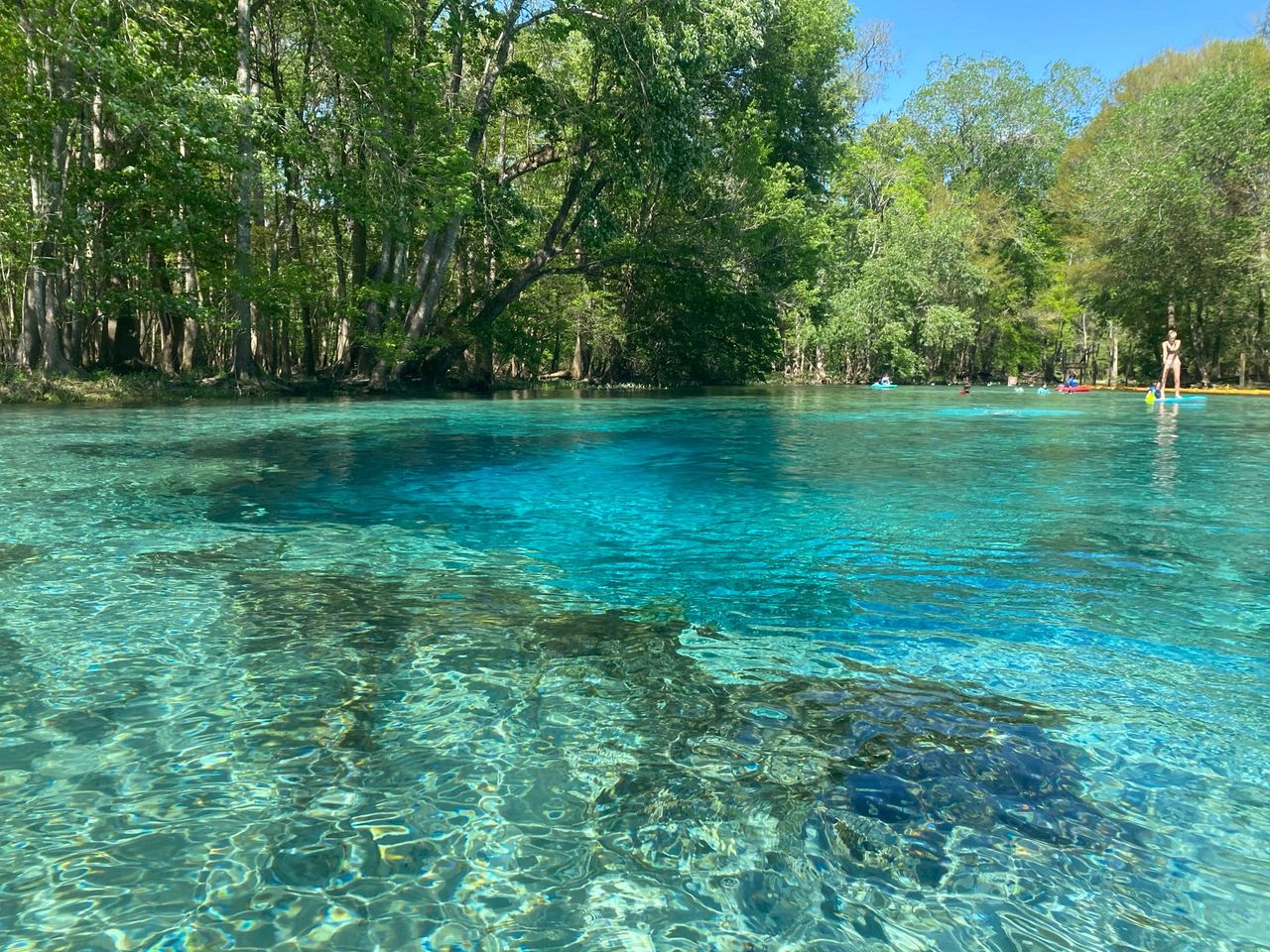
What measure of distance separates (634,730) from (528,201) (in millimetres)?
32941

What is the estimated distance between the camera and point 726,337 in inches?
1585

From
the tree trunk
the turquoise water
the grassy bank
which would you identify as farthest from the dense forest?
the turquoise water

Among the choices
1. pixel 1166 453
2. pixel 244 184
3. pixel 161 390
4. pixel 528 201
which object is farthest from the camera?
pixel 528 201

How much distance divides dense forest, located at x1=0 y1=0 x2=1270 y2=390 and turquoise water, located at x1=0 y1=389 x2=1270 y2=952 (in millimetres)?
16976

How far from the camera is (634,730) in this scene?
3.04 m

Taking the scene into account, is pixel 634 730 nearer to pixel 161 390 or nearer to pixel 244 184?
pixel 244 184

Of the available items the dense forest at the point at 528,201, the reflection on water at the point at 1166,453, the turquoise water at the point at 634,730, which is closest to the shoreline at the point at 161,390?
the dense forest at the point at 528,201

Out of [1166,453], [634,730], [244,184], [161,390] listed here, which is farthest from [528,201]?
[634,730]

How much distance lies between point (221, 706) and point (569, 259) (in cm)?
3068

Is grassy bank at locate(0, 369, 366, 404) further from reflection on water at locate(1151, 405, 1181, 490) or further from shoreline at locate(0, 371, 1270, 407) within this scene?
reflection on water at locate(1151, 405, 1181, 490)

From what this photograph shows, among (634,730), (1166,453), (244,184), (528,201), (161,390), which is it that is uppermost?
(528,201)

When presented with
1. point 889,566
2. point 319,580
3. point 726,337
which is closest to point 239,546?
point 319,580

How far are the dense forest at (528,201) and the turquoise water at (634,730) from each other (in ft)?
55.7

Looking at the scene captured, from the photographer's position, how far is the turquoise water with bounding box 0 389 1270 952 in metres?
2.07
